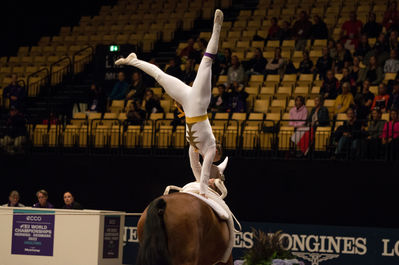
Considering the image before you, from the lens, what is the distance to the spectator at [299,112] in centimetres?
1352

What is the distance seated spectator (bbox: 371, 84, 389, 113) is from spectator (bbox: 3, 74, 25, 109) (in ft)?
25.9

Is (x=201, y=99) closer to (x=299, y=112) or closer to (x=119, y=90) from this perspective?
(x=299, y=112)

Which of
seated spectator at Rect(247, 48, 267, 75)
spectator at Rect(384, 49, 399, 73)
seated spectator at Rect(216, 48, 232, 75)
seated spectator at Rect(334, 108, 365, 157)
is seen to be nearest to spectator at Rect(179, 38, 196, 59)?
seated spectator at Rect(216, 48, 232, 75)

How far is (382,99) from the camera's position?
13.4 m

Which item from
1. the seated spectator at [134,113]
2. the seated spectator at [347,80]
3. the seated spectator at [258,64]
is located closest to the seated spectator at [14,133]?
the seated spectator at [134,113]

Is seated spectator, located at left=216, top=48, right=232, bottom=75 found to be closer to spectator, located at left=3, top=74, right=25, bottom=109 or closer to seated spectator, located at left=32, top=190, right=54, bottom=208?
spectator, located at left=3, top=74, right=25, bottom=109

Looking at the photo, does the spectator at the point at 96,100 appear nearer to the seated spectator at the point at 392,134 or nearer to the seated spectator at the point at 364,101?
the seated spectator at the point at 364,101

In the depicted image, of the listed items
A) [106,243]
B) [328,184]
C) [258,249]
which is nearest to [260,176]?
[328,184]

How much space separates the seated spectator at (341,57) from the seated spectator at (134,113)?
4125 millimetres

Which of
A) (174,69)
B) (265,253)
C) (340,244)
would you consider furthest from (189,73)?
(265,253)

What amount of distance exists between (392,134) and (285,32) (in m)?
5.45

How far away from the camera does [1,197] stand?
51.1ft

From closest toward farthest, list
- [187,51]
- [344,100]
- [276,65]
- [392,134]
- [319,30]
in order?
1. [392,134]
2. [344,100]
3. [276,65]
4. [319,30]
5. [187,51]

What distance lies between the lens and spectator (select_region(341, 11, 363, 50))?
52.1 ft
